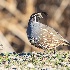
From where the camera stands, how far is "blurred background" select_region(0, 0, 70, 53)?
9.75 meters

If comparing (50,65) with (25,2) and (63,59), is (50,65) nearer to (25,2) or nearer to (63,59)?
(63,59)

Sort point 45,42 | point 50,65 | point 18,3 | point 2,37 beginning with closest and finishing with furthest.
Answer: point 50,65 → point 45,42 → point 2,37 → point 18,3

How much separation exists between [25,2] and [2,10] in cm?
46

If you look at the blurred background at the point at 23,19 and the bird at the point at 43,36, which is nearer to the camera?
the bird at the point at 43,36

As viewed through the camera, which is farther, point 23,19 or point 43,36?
point 23,19

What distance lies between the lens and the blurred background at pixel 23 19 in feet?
32.0

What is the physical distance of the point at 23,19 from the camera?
390 inches

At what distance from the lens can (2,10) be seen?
9.82 m

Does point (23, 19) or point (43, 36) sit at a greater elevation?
point (23, 19)

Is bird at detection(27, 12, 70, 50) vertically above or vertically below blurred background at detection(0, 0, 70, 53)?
below

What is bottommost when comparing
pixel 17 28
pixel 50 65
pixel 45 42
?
pixel 50 65

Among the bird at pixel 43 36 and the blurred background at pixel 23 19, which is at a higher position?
the blurred background at pixel 23 19

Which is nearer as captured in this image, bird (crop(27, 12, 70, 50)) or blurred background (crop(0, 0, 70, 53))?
bird (crop(27, 12, 70, 50))

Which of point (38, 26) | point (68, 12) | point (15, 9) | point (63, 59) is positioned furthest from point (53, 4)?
point (63, 59)
